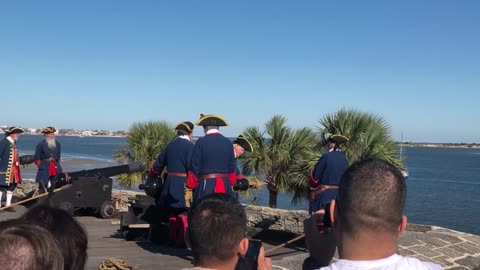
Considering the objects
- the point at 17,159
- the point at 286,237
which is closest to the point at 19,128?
the point at 17,159

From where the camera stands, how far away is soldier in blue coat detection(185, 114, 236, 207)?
718 cm

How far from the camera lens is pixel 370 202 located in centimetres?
212

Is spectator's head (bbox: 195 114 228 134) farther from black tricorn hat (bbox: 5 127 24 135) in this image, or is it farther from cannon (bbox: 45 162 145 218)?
black tricorn hat (bbox: 5 127 24 135)

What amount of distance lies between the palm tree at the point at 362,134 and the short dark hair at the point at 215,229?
9.76 meters

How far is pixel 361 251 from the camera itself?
6.87 feet

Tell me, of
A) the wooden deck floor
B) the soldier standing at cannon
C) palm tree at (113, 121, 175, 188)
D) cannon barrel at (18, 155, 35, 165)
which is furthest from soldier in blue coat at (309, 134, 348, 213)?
palm tree at (113, 121, 175, 188)

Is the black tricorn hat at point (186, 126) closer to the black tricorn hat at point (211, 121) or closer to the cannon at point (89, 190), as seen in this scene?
the black tricorn hat at point (211, 121)

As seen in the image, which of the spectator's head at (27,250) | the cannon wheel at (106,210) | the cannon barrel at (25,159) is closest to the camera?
the spectator's head at (27,250)

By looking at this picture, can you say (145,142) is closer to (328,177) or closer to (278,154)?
(278,154)

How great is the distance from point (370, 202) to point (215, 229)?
79 centimetres

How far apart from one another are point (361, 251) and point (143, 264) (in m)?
5.18

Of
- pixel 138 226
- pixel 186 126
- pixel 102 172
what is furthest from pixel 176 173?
pixel 102 172

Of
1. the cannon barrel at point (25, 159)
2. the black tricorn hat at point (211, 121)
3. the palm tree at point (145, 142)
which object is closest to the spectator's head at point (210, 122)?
the black tricorn hat at point (211, 121)

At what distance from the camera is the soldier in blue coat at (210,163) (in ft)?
23.6
